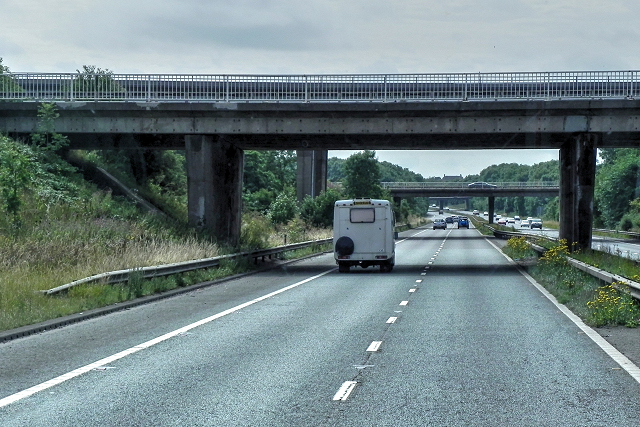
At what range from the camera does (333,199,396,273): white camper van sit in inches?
1273

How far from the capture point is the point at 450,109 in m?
33.9

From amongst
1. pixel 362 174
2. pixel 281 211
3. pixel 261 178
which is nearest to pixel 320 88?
pixel 281 211

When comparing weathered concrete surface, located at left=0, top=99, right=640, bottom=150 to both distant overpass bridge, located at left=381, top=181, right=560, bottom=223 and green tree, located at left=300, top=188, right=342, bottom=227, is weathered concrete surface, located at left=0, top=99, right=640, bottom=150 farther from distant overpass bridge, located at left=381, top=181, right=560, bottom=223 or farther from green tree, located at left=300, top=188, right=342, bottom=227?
distant overpass bridge, located at left=381, top=181, right=560, bottom=223

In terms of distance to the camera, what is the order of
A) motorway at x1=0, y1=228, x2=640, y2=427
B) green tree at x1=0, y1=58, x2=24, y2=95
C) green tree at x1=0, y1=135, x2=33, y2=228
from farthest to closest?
green tree at x1=0, y1=58, x2=24, y2=95, green tree at x1=0, y1=135, x2=33, y2=228, motorway at x1=0, y1=228, x2=640, y2=427

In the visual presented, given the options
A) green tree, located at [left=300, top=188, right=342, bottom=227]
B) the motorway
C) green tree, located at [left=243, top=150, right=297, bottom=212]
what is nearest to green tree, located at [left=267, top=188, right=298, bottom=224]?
green tree, located at [left=300, top=188, right=342, bottom=227]

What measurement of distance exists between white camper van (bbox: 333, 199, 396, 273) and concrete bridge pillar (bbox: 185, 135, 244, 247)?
562 centimetres

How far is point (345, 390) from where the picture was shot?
9.20 metres

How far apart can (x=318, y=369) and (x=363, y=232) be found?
21948mm

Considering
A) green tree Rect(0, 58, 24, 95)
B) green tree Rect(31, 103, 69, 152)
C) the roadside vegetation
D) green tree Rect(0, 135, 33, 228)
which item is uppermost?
green tree Rect(0, 58, 24, 95)

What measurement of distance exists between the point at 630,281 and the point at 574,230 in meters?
18.0

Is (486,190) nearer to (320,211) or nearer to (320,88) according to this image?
(320,211)

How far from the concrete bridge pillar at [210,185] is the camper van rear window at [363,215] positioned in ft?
20.1

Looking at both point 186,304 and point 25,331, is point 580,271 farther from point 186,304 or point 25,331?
point 25,331

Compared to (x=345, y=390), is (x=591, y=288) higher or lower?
lower
